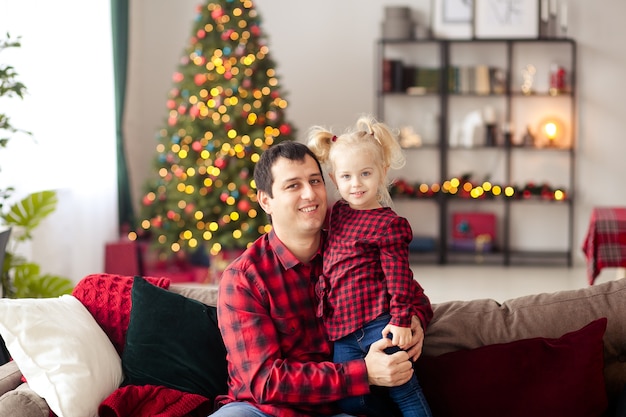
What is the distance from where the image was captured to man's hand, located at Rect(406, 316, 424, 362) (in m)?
2.38

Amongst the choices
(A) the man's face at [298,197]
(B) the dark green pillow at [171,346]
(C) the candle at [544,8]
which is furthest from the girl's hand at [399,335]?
(C) the candle at [544,8]

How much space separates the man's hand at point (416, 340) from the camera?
238 cm

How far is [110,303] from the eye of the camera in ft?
9.04

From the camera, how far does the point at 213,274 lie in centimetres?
679

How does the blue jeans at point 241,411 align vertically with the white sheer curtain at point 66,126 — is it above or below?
below

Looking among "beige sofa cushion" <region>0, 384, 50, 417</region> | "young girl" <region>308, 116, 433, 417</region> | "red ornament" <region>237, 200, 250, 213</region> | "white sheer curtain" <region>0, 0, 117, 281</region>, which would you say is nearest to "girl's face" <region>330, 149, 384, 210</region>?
"young girl" <region>308, 116, 433, 417</region>

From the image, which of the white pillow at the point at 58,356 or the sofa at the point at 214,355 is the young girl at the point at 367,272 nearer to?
the sofa at the point at 214,355

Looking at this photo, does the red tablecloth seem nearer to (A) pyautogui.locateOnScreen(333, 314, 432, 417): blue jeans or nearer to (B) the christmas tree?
(B) the christmas tree

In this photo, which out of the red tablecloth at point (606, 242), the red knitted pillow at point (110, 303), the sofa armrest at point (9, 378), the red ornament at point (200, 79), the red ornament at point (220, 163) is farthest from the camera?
the red ornament at point (200, 79)

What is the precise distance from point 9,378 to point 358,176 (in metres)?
1.22

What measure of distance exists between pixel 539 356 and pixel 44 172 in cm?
392

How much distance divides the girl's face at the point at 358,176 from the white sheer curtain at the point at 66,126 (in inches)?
116

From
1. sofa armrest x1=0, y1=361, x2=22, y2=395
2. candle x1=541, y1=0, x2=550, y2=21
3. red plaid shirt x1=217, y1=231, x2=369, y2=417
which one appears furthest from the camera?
candle x1=541, y1=0, x2=550, y2=21

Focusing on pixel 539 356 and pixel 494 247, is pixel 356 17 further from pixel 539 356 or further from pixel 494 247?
pixel 539 356
